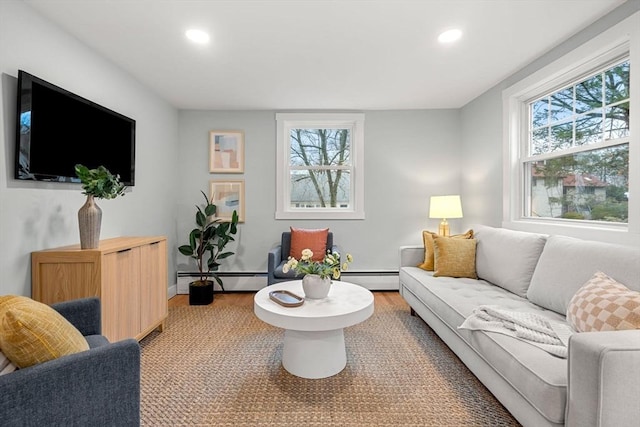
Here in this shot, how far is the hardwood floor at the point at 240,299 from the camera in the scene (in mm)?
3691

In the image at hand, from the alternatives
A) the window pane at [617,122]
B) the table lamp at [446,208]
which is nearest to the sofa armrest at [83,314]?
the table lamp at [446,208]

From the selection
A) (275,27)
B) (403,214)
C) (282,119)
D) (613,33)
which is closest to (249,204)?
(282,119)

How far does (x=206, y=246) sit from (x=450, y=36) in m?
3.23

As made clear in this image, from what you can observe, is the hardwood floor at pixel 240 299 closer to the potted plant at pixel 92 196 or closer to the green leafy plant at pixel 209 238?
the green leafy plant at pixel 209 238

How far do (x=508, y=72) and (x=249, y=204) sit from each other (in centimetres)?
319

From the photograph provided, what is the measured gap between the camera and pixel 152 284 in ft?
8.71

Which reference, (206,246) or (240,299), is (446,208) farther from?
(206,246)

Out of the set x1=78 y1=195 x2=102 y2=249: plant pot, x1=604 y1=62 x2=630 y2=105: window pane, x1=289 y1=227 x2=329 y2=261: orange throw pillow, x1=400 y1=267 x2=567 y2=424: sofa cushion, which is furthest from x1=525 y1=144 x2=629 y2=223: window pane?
x1=78 y1=195 x2=102 y2=249: plant pot

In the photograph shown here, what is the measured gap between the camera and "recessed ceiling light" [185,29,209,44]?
89.1 inches

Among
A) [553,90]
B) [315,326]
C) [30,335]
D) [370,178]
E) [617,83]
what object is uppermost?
[553,90]

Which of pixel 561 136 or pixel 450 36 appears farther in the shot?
pixel 561 136

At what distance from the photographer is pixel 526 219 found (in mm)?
3020

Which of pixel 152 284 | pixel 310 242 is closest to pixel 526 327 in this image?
pixel 310 242

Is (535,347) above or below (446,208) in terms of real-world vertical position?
below
